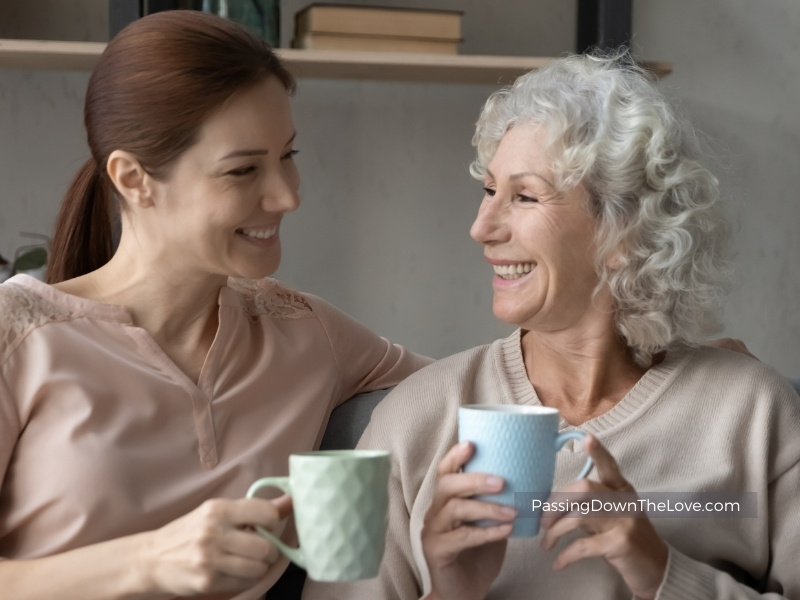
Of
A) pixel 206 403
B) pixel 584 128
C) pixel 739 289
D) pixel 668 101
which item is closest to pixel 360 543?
pixel 206 403

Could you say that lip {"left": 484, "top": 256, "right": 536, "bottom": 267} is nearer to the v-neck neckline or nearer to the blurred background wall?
the v-neck neckline

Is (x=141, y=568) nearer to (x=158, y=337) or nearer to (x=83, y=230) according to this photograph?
(x=158, y=337)

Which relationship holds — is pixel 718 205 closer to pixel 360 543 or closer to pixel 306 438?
pixel 306 438

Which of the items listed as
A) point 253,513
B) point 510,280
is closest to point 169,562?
point 253,513

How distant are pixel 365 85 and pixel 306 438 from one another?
4.12 feet

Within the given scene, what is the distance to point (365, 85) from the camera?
2.52 meters

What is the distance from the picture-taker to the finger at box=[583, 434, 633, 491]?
1059mm

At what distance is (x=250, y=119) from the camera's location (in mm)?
1395

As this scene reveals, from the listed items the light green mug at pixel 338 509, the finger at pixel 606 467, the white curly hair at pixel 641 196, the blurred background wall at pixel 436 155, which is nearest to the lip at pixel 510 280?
the white curly hair at pixel 641 196

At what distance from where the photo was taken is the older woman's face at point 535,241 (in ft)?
4.71

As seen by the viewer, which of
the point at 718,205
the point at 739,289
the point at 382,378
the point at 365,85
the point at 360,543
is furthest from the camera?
the point at 739,289

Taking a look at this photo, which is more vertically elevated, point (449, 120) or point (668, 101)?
point (668, 101)

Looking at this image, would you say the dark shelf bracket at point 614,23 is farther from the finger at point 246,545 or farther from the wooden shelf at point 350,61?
the finger at point 246,545

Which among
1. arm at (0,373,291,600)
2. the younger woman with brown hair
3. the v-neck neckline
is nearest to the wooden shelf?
the younger woman with brown hair
